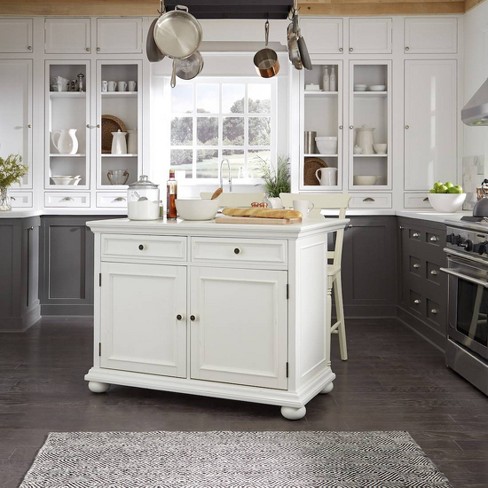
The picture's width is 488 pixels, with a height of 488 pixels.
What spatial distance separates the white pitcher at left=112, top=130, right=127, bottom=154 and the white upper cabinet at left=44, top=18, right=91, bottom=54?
733 millimetres

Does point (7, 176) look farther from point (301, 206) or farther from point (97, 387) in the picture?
point (301, 206)

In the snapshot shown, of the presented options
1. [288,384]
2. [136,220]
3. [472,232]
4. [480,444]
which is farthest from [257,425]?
[472,232]

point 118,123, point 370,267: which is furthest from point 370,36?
point 118,123

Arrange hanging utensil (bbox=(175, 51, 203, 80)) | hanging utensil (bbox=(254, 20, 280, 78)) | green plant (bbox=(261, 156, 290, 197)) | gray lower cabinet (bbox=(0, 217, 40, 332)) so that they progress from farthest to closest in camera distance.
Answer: green plant (bbox=(261, 156, 290, 197))
gray lower cabinet (bbox=(0, 217, 40, 332))
hanging utensil (bbox=(254, 20, 280, 78))
hanging utensil (bbox=(175, 51, 203, 80))

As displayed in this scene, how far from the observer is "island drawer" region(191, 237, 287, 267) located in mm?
3281

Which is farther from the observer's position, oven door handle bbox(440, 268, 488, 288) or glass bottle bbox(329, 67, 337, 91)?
glass bottle bbox(329, 67, 337, 91)

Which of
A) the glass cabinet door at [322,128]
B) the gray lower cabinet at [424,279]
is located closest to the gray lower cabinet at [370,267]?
the gray lower cabinet at [424,279]

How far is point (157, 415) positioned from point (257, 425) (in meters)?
0.49

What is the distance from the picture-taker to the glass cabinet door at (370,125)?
6.06 metres

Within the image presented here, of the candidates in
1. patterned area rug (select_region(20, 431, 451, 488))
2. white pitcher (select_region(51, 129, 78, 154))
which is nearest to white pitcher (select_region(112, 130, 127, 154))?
white pitcher (select_region(51, 129, 78, 154))

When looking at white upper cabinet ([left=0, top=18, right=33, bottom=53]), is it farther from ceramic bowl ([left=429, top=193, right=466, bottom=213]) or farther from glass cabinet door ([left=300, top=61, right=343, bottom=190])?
ceramic bowl ([left=429, top=193, right=466, bottom=213])

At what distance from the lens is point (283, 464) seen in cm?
274

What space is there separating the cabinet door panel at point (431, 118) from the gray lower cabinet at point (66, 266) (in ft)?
9.01

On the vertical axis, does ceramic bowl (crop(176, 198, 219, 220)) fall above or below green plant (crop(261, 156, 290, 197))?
below
